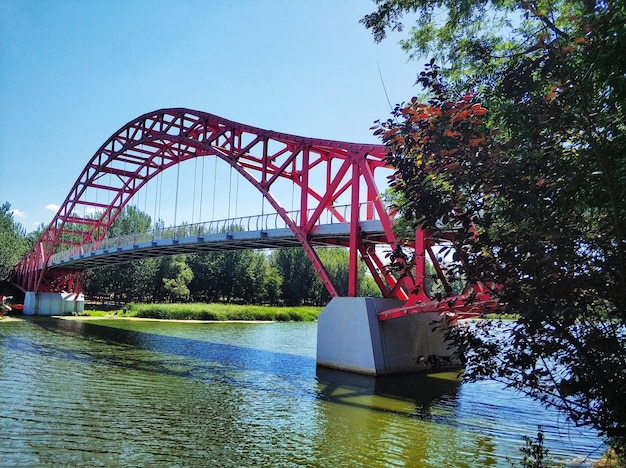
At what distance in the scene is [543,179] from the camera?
4695 millimetres

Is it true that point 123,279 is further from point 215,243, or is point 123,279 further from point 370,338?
point 370,338

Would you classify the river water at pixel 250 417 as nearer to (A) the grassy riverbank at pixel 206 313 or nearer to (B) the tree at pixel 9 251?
(A) the grassy riverbank at pixel 206 313

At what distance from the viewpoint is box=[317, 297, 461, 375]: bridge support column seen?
19.5 m

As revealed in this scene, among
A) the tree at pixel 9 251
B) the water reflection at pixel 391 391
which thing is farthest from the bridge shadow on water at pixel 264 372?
the tree at pixel 9 251

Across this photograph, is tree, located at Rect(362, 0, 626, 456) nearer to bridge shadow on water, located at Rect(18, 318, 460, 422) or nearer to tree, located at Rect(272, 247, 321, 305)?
bridge shadow on water, located at Rect(18, 318, 460, 422)

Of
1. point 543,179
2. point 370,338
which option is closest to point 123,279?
point 370,338

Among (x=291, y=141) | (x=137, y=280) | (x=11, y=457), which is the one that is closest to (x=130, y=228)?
(x=137, y=280)

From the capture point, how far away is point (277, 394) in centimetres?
1531

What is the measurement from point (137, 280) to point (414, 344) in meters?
53.0

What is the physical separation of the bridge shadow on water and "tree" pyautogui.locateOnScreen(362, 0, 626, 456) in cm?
895

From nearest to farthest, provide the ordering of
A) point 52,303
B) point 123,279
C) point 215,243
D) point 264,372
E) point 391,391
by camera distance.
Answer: point 391,391, point 264,372, point 215,243, point 52,303, point 123,279

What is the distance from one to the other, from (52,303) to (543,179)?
61.4 m

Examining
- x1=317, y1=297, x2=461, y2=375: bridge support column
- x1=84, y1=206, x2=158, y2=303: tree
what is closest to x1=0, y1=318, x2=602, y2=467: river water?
x1=317, y1=297, x2=461, y2=375: bridge support column

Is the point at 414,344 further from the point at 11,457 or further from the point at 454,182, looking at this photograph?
the point at 454,182
